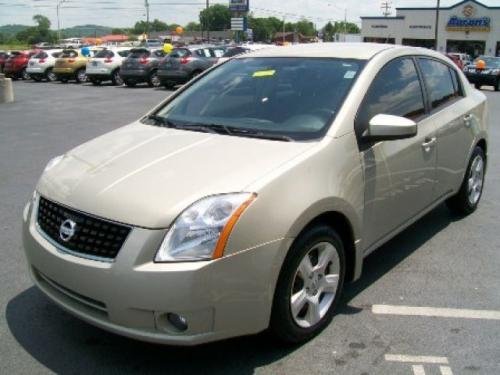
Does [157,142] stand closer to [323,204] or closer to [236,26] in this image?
[323,204]

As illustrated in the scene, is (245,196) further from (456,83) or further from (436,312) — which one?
(456,83)

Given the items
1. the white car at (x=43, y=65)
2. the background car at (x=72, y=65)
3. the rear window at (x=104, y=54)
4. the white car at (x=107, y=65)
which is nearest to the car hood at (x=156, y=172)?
the white car at (x=107, y=65)

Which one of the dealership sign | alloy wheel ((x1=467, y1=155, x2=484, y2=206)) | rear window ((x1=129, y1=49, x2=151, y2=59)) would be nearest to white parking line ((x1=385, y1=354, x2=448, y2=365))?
alloy wheel ((x1=467, y1=155, x2=484, y2=206))

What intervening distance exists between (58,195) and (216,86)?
5.53 feet

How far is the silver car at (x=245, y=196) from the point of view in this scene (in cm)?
272

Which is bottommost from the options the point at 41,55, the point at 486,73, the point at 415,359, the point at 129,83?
the point at 415,359

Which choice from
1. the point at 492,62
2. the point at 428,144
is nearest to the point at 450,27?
the point at 492,62

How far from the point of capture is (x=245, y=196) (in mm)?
2818

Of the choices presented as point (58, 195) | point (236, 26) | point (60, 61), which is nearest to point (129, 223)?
point (58, 195)

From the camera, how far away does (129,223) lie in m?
2.75

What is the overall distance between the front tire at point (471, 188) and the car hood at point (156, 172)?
9.11ft

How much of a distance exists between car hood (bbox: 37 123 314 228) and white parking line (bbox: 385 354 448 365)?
4.05 ft

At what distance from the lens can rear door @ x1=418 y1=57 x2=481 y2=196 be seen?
15.2 ft

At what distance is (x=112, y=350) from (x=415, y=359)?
169cm
